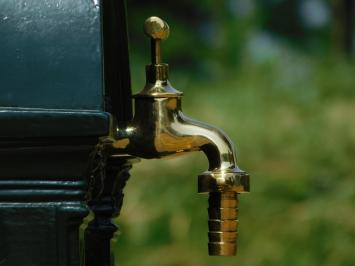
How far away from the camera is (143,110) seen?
1481mm

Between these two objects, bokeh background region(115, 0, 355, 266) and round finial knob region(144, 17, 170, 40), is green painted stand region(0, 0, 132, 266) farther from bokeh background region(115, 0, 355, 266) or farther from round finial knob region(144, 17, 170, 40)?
bokeh background region(115, 0, 355, 266)

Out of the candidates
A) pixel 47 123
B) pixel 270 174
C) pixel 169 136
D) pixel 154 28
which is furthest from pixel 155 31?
pixel 270 174

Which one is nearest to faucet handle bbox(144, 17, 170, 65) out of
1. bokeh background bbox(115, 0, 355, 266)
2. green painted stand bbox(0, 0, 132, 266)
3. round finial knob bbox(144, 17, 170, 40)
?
round finial knob bbox(144, 17, 170, 40)

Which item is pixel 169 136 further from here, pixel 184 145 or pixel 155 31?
pixel 155 31

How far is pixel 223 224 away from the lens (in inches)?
58.9

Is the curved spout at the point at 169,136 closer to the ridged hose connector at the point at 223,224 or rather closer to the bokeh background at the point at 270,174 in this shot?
the ridged hose connector at the point at 223,224

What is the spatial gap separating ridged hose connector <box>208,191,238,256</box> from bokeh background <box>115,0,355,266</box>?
10.6 ft

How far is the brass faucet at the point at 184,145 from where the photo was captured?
1471 mm

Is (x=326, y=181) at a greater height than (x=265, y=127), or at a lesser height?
lesser

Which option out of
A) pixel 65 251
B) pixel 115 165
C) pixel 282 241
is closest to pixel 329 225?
pixel 282 241

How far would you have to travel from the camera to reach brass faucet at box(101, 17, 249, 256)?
57.9 inches

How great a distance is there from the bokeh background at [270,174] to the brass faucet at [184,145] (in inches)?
127

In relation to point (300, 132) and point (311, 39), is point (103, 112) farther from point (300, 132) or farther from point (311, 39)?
point (311, 39)

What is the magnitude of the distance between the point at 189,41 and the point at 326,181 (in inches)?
122
